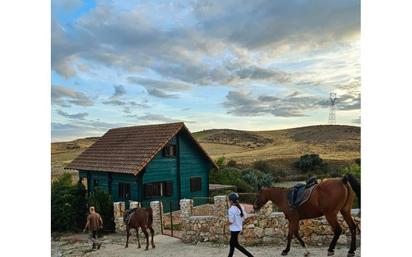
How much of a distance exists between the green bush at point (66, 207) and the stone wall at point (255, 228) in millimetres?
1632

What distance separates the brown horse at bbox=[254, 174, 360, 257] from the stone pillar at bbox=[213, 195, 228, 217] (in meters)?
0.64

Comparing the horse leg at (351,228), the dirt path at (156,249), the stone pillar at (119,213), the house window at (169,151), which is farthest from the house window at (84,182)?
the horse leg at (351,228)

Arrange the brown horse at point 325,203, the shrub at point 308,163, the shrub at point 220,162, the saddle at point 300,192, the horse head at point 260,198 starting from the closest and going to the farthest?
1. the brown horse at point 325,203
2. the saddle at point 300,192
3. the horse head at point 260,198
4. the shrub at point 308,163
5. the shrub at point 220,162

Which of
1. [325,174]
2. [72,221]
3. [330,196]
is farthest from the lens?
[72,221]

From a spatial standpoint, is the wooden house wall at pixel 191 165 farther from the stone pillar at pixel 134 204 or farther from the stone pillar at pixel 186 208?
the stone pillar at pixel 134 204

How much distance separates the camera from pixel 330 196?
6.49m

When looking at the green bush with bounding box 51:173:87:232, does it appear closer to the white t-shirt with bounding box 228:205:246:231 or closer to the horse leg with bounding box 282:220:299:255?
the white t-shirt with bounding box 228:205:246:231

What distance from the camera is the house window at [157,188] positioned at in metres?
7.12

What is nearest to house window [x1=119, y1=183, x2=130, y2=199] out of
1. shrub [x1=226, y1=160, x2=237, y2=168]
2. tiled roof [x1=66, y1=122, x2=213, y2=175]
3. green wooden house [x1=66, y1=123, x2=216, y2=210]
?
green wooden house [x1=66, y1=123, x2=216, y2=210]

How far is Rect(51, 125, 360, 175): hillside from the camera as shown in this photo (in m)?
6.79
